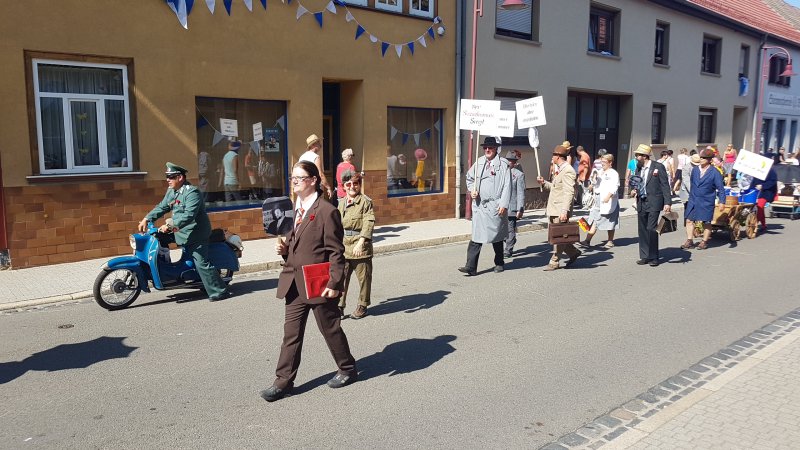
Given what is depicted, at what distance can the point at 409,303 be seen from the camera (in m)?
7.81

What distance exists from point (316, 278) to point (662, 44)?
72.2ft

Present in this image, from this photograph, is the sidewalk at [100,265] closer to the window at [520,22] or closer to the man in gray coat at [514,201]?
the man in gray coat at [514,201]

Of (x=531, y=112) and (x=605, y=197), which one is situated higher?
(x=531, y=112)

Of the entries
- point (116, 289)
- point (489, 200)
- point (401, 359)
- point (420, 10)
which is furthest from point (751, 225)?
point (116, 289)

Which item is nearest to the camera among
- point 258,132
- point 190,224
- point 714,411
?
point 714,411

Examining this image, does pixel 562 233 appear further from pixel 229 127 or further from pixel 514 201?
pixel 229 127

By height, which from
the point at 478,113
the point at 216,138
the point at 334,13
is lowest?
the point at 216,138

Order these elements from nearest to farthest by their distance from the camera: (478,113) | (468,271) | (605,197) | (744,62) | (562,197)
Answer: (468,271) < (562,197) < (605,197) < (478,113) < (744,62)

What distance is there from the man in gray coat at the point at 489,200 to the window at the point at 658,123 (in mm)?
16234

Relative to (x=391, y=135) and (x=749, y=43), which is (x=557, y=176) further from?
(x=749, y=43)

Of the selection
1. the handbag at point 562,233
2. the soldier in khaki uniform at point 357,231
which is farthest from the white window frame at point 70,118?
the handbag at point 562,233

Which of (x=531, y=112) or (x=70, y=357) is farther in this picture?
(x=531, y=112)

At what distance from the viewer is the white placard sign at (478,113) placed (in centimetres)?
1362

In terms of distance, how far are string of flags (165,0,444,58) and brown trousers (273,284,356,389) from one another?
25.2ft
